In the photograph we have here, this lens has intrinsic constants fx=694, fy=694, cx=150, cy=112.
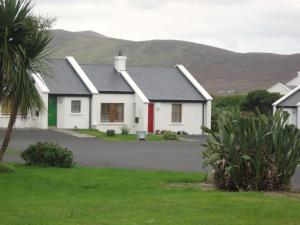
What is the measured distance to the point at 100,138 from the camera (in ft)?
128

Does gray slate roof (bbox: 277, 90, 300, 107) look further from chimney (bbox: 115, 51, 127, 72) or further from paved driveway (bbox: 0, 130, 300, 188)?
paved driveway (bbox: 0, 130, 300, 188)

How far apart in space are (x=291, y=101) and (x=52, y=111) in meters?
16.8

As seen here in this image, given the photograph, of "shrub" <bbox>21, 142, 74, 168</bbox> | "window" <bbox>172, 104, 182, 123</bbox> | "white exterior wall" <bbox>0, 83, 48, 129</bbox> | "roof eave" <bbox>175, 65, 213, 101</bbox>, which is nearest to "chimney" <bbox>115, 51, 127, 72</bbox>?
"window" <bbox>172, 104, 182, 123</bbox>

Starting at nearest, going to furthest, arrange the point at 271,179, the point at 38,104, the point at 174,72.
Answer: the point at 271,179
the point at 38,104
the point at 174,72

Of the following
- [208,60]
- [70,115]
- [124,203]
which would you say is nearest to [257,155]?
[124,203]

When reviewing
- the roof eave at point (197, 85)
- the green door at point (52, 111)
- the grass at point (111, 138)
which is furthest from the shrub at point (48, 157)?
the roof eave at point (197, 85)

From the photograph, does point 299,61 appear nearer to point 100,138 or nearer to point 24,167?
point 100,138

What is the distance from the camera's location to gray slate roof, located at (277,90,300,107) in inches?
1895

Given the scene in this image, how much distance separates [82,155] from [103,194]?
13.0m

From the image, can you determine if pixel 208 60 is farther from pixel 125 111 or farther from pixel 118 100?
pixel 118 100

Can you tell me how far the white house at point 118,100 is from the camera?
4447cm

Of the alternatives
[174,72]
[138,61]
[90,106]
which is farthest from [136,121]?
[138,61]

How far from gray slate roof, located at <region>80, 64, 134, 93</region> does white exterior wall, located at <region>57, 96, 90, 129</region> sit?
1.61m

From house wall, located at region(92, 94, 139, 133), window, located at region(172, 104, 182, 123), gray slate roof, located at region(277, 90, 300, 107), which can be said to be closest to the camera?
house wall, located at region(92, 94, 139, 133)
